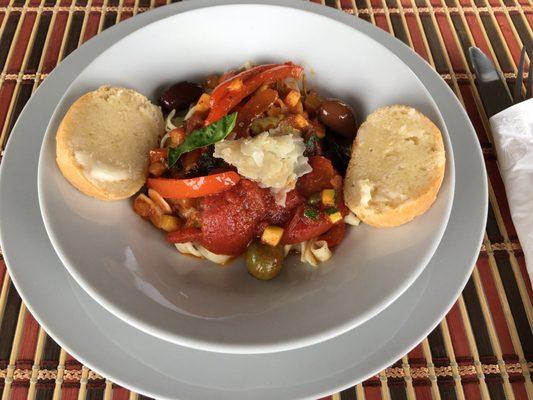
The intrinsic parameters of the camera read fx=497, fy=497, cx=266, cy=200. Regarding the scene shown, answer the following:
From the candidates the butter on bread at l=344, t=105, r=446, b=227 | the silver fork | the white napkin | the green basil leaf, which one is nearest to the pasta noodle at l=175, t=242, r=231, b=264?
the green basil leaf

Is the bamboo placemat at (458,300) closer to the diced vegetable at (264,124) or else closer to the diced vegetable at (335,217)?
the diced vegetable at (335,217)

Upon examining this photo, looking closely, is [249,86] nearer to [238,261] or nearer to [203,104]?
[203,104]

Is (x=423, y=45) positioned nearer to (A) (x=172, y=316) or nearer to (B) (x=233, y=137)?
(B) (x=233, y=137)

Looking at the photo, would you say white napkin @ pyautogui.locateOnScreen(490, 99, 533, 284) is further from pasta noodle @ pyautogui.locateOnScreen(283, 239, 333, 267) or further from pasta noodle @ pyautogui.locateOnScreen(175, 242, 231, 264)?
pasta noodle @ pyautogui.locateOnScreen(175, 242, 231, 264)

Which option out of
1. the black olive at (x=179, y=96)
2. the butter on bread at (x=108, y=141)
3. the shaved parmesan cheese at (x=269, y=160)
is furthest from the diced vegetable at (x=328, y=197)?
the black olive at (x=179, y=96)

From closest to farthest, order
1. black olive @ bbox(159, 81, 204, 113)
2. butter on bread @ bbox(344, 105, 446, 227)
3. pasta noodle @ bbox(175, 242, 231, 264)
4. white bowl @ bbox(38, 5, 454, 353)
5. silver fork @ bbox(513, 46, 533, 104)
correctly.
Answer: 1. white bowl @ bbox(38, 5, 454, 353)
2. butter on bread @ bbox(344, 105, 446, 227)
3. pasta noodle @ bbox(175, 242, 231, 264)
4. black olive @ bbox(159, 81, 204, 113)
5. silver fork @ bbox(513, 46, 533, 104)

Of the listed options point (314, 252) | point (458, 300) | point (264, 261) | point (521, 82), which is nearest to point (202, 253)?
point (264, 261)
